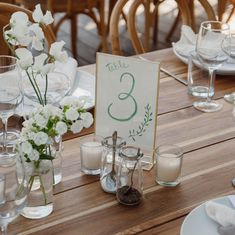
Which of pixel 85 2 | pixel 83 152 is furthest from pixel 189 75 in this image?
Answer: pixel 85 2

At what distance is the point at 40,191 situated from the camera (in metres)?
1.04

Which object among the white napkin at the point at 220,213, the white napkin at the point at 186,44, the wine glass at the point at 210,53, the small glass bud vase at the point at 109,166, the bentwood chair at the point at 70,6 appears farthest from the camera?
the bentwood chair at the point at 70,6

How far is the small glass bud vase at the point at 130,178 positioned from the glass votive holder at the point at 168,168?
0.07m

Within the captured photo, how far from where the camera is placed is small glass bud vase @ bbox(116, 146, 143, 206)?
109 cm

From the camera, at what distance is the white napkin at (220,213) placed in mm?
1010

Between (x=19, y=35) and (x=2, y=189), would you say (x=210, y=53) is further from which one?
(x=2, y=189)

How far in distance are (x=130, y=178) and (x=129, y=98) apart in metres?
0.18

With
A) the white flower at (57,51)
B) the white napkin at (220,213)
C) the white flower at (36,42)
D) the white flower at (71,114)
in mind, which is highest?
the white flower at (36,42)

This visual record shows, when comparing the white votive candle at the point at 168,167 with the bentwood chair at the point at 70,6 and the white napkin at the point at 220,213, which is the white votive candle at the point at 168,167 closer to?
the white napkin at the point at 220,213

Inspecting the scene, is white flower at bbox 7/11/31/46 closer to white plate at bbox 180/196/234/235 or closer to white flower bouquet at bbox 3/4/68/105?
white flower bouquet at bbox 3/4/68/105

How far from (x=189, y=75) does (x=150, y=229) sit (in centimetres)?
66

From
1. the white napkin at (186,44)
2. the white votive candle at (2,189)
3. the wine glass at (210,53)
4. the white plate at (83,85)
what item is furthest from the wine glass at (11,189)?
the white napkin at (186,44)

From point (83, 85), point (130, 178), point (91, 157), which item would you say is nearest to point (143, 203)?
point (130, 178)

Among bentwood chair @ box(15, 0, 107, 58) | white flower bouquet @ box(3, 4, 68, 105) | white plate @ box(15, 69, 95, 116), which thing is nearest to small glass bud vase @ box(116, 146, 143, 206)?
white flower bouquet @ box(3, 4, 68, 105)
